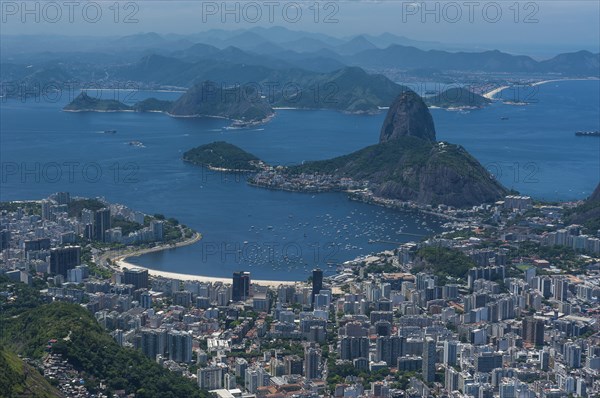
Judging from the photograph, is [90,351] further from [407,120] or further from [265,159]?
[407,120]

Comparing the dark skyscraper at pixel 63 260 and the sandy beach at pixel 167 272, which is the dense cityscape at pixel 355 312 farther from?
the sandy beach at pixel 167 272

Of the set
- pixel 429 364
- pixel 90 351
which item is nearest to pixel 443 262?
pixel 429 364

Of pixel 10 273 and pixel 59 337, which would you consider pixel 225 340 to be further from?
pixel 10 273

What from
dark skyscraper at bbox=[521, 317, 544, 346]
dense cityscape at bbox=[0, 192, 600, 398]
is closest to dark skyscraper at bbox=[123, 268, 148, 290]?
dense cityscape at bbox=[0, 192, 600, 398]

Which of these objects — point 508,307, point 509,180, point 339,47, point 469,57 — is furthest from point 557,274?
point 339,47

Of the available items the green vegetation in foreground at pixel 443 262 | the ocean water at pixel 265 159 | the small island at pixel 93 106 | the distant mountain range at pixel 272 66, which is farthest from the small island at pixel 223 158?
the distant mountain range at pixel 272 66

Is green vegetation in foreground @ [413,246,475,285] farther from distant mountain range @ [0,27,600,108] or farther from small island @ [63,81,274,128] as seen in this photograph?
distant mountain range @ [0,27,600,108]
